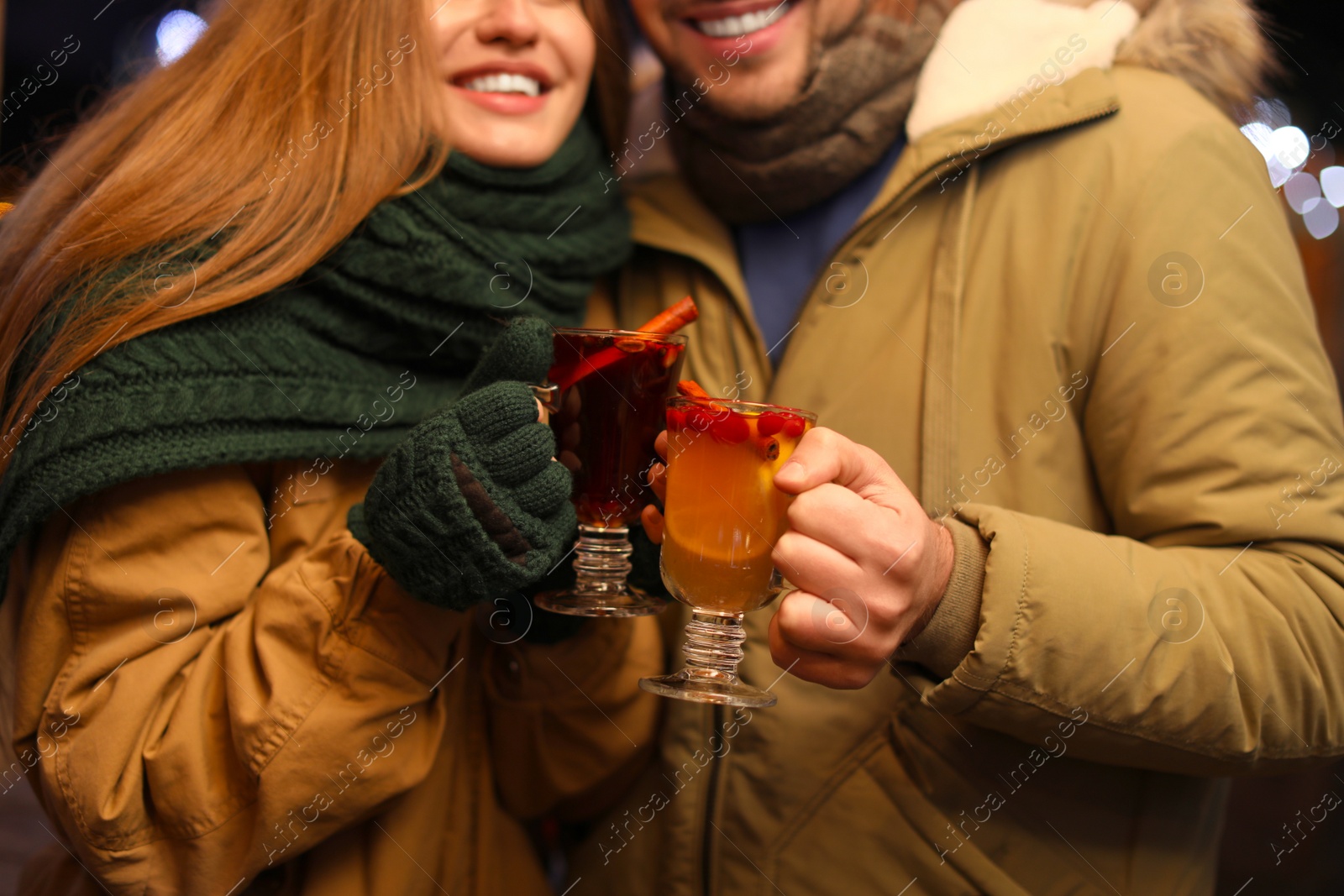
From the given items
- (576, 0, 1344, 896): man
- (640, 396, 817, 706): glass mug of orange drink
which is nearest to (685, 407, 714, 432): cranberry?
(640, 396, 817, 706): glass mug of orange drink

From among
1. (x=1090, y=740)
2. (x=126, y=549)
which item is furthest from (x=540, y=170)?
(x=1090, y=740)

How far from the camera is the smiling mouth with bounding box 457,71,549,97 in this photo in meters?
1.31

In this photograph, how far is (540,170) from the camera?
135 cm

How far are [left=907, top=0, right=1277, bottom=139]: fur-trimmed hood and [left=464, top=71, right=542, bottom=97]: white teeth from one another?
0.56m

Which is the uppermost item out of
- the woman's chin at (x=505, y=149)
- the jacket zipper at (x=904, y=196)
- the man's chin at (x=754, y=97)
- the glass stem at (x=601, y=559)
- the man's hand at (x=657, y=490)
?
the woman's chin at (x=505, y=149)

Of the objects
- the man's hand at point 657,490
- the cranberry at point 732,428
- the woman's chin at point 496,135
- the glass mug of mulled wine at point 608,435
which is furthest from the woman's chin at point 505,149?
the cranberry at point 732,428

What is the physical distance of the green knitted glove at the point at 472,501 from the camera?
3.18 feet

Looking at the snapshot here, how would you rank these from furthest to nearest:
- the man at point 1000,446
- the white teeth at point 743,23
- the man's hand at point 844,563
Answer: the white teeth at point 743,23 < the man at point 1000,446 < the man's hand at point 844,563

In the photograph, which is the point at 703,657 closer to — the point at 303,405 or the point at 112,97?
the point at 303,405

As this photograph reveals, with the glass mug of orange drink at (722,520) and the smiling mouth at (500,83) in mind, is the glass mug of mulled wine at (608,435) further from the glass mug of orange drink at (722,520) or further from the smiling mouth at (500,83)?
the smiling mouth at (500,83)

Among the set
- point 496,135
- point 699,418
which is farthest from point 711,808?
point 496,135

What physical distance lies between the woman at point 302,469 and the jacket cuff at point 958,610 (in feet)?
1.38

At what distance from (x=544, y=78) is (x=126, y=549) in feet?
2.76

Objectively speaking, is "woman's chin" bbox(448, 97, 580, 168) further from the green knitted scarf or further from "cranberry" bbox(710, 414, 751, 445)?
"cranberry" bbox(710, 414, 751, 445)
